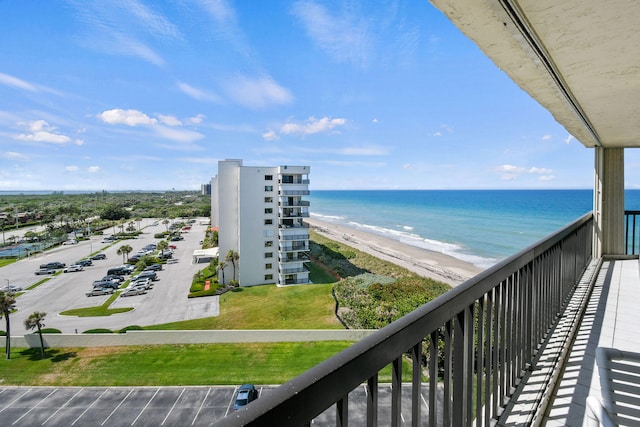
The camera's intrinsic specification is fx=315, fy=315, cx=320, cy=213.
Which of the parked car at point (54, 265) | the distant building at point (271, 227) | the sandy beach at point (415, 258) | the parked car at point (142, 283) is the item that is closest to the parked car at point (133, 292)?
the parked car at point (142, 283)

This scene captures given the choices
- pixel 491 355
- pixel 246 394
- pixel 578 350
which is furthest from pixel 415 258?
pixel 491 355

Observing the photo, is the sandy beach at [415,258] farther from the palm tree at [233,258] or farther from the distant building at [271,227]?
the palm tree at [233,258]

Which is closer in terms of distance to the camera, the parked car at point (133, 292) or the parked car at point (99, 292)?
the parked car at point (133, 292)

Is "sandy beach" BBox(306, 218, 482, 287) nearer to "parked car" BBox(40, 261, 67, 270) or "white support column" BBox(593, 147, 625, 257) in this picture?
"white support column" BBox(593, 147, 625, 257)

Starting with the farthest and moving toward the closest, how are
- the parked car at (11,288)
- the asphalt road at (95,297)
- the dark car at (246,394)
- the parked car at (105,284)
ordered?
the parked car at (11,288) → the parked car at (105,284) → the asphalt road at (95,297) → the dark car at (246,394)

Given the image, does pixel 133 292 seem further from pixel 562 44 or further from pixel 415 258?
pixel 562 44

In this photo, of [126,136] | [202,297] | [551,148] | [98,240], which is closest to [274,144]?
[126,136]

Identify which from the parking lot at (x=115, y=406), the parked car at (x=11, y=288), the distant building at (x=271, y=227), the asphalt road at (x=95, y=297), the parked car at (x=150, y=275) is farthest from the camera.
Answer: the parked car at (x=150, y=275)
